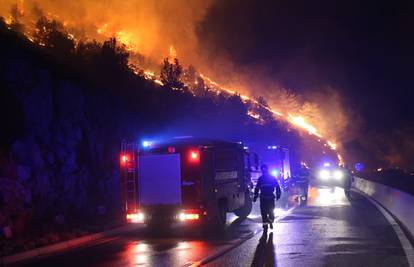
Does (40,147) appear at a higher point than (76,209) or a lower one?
higher

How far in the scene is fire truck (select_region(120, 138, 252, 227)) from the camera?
14312 millimetres

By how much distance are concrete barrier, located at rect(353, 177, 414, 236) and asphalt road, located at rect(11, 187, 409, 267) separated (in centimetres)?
55

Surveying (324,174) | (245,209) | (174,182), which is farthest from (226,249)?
(324,174)

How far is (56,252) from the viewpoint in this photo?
1280 centimetres

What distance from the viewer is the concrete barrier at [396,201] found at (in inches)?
557

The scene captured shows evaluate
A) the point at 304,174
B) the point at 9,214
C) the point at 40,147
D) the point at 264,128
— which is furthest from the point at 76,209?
the point at 264,128

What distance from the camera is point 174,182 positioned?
1448cm

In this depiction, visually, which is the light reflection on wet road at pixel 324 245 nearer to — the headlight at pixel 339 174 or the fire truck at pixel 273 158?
the fire truck at pixel 273 158

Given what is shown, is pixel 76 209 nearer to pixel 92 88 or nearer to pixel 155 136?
pixel 92 88

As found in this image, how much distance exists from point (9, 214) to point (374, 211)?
41.8ft

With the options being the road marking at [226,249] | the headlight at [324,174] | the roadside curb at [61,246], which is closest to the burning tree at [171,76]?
the headlight at [324,174]

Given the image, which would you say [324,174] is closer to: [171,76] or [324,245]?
[171,76]

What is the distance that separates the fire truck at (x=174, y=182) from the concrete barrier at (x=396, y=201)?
17.0 feet

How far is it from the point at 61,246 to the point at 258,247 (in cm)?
520
